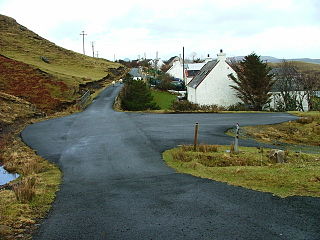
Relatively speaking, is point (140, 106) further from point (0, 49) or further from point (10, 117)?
point (0, 49)

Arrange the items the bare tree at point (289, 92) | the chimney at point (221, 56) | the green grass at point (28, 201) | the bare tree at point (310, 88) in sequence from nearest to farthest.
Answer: the green grass at point (28, 201)
the chimney at point (221, 56)
the bare tree at point (289, 92)
the bare tree at point (310, 88)

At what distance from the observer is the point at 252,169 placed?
35.1ft

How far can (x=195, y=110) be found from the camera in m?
32.2

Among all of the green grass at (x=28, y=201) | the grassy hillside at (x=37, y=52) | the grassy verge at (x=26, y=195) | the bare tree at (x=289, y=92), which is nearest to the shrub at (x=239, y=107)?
the bare tree at (x=289, y=92)

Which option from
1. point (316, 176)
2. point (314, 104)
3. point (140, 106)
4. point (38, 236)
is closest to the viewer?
point (38, 236)

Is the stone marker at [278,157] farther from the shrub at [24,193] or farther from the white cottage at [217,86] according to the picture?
the white cottage at [217,86]

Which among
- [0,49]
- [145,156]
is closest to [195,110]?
[145,156]

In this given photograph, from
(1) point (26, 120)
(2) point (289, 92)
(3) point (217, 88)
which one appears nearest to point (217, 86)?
(3) point (217, 88)

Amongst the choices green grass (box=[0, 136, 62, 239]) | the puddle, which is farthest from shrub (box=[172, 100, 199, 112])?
the puddle

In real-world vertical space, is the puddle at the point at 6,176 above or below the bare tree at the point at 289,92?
below

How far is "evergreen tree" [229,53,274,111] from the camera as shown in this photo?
42938mm

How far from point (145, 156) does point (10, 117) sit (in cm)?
1694

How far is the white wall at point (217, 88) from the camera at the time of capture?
46.1 meters

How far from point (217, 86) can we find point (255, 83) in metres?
5.36
